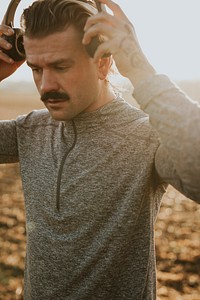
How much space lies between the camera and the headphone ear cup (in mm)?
2414

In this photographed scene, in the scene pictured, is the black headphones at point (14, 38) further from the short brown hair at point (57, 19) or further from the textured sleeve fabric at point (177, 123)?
the textured sleeve fabric at point (177, 123)

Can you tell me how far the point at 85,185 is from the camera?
6.91 feet

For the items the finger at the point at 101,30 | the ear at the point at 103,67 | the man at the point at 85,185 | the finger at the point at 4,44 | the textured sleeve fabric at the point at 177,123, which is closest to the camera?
the textured sleeve fabric at the point at 177,123

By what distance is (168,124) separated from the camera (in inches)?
64.9

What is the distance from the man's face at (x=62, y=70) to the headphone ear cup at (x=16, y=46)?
26 cm

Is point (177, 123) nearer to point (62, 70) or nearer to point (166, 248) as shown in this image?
point (62, 70)

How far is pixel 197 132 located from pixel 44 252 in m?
1.00

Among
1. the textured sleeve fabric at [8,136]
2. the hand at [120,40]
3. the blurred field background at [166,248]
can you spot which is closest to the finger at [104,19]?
the hand at [120,40]

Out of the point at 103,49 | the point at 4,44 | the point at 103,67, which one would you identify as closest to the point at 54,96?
the point at 103,67

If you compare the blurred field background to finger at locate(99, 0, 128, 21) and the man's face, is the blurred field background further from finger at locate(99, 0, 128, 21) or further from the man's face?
finger at locate(99, 0, 128, 21)

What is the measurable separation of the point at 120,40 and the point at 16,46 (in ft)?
2.90

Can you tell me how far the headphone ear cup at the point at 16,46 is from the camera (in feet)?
7.92

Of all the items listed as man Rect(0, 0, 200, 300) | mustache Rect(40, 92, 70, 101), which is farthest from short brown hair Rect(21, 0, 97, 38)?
mustache Rect(40, 92, 70, 101)

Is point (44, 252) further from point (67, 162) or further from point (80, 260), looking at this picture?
point (67, 162)
